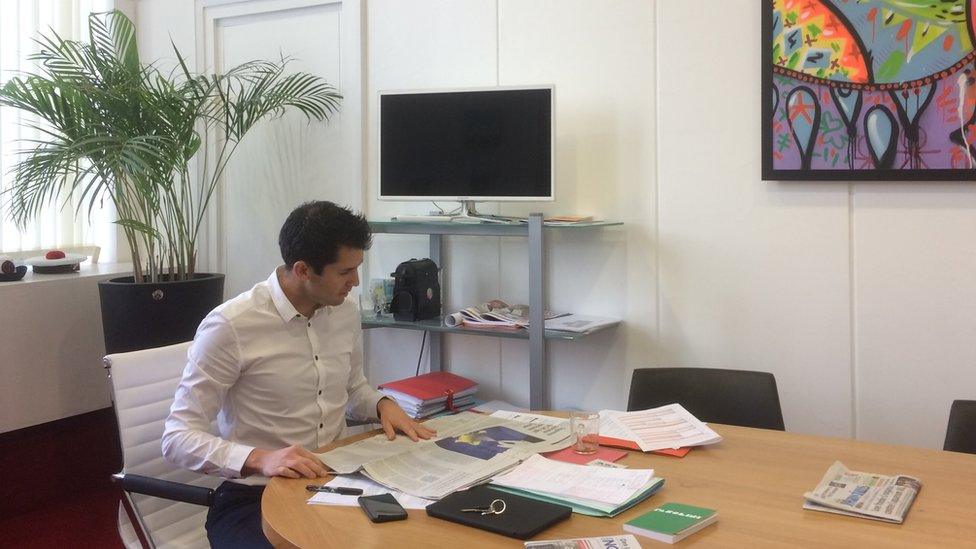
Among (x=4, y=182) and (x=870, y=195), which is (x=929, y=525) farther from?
(x=4, y=182)

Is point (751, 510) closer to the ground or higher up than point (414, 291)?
closer to the ground

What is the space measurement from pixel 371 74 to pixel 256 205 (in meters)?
0.92

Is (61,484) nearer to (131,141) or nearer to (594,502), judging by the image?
(131,141)

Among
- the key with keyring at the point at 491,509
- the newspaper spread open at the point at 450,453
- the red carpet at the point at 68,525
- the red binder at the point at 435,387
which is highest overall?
the newspaper spread open at the point at 450,453

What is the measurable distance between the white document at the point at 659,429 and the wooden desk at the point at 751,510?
1.3 inches

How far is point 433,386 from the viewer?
3395mm

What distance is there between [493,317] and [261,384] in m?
1.27

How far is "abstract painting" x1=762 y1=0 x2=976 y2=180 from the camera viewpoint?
2.84 m

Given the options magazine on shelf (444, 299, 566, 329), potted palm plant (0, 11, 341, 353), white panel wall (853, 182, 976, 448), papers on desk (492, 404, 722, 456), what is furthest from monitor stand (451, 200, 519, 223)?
white panel wall (853, 182, 976, 448)

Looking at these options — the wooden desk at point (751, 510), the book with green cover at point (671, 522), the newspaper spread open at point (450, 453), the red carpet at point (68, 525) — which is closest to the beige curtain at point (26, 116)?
the red carpet at point (68, 525)

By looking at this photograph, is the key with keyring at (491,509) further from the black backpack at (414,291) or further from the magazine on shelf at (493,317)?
the black backpack at (414,291)

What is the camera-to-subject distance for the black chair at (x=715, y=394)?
2.59m

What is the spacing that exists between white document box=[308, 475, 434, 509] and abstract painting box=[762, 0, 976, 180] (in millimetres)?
1927

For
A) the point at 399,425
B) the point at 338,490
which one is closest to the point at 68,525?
the point at 399,425
